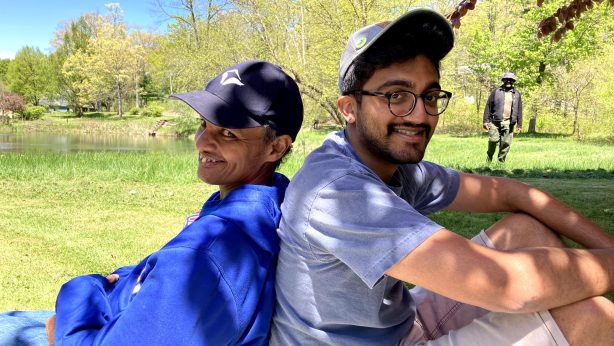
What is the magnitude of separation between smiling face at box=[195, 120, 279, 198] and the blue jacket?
24 centimetres

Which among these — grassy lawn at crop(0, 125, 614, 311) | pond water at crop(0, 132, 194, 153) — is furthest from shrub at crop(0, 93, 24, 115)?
grassy lawn at crop(0, 125, 614, 311)

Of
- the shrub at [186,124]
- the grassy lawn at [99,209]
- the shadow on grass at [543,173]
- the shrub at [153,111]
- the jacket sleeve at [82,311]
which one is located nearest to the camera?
the jacket sleeve at [82,311]

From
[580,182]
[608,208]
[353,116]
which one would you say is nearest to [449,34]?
[353,116]

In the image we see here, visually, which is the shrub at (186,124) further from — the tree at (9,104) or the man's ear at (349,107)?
the man's ear at (349,107)

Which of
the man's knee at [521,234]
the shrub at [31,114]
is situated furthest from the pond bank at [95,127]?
the man's knee at [521,234]

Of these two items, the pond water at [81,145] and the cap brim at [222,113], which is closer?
the cap brim at [222,113]

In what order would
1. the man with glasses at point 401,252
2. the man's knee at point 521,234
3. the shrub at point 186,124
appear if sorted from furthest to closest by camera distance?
1. the shrub at point 186,124
2. the man's knee at point 521,234
3. the man with glasses at point 401,252

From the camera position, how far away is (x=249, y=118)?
5.89 feet

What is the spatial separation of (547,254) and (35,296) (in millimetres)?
3565

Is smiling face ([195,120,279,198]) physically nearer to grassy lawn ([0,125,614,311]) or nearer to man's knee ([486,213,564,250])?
man's knee ([486,213,564,250])

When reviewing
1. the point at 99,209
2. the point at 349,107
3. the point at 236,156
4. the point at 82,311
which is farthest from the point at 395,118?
the point at 99,209

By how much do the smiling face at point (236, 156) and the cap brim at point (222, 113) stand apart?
0.04 meters

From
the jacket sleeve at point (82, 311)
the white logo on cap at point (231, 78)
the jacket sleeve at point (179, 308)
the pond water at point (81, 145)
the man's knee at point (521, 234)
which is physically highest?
the white logo on cap at point (231, 78)

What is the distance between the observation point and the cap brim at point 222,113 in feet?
5.82
